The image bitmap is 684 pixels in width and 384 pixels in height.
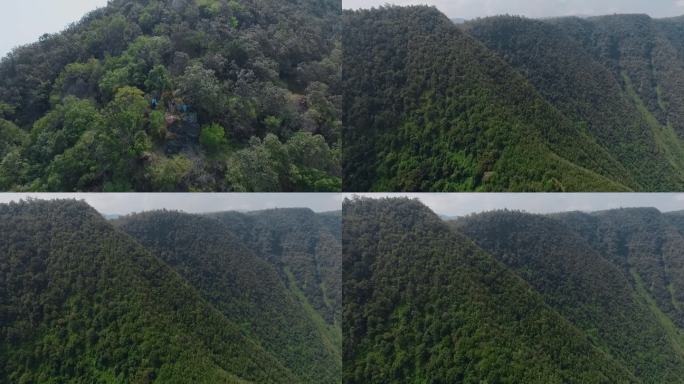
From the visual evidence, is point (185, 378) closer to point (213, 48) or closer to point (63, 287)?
point (63, 287)

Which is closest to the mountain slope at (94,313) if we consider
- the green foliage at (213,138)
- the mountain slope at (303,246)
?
the mountain slope at (303,246)

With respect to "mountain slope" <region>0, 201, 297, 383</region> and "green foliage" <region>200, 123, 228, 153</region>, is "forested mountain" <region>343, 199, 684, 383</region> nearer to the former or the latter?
"mountain slope" <region>0, 201, 297, 383</region>

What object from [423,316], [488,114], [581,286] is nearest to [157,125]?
[423,316]

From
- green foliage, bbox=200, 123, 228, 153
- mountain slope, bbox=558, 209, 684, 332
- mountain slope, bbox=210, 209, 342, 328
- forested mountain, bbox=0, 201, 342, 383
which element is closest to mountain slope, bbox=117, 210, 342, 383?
forested mountain, bbox=0, 201, 342, 383

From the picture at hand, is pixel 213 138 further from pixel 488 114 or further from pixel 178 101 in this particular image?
pixel 488 114

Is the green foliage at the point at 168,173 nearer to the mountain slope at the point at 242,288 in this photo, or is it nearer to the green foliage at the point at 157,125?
the green foliage at the point at 157,125

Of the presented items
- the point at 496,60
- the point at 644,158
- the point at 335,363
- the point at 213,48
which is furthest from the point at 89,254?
the point at 644,158
